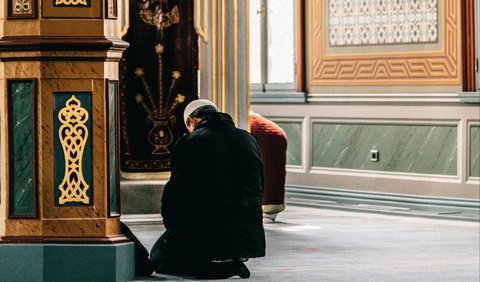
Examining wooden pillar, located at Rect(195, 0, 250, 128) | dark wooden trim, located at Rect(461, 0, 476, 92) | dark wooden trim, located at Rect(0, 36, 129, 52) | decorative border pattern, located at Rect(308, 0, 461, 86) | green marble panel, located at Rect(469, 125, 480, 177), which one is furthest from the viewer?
decorative border pattern, located at Rect(308, 0, 461, 86)

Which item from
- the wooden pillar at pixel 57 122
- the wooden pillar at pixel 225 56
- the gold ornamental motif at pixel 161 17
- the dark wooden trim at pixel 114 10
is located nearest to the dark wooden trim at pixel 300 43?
the wooden pillar at pixel 225 56

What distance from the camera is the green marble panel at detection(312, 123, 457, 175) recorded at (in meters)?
10.7

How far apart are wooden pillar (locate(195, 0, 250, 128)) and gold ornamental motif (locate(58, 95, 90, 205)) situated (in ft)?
9.81

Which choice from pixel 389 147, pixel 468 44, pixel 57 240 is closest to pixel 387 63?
pixel 389 147

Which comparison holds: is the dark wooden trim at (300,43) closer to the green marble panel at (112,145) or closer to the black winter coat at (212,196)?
the black winter coat at (212,196)

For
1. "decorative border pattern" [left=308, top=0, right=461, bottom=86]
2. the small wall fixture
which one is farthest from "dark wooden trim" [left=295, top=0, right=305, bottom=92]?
the small wall fixture

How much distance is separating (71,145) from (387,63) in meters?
5.46

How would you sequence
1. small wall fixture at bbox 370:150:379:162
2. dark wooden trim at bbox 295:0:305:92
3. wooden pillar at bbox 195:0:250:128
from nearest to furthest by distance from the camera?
wooden pillar at bbox 195:0:250:128 → small wall fixture at bbox 370:150:379:162 → dark wooden trim at bbox 295:0:305:92

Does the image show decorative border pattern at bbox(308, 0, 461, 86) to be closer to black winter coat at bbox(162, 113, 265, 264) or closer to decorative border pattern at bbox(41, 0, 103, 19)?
black winter coat at bbox(162, 113, 265, 264)

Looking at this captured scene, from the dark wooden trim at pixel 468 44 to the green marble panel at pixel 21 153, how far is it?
5052mm

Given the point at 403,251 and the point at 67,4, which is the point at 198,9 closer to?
the point at 403,251

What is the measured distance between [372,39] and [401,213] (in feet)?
Answer: 5.53

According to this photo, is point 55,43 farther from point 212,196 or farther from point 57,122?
point 212,196

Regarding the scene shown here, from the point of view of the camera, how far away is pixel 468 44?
10.5 metres
